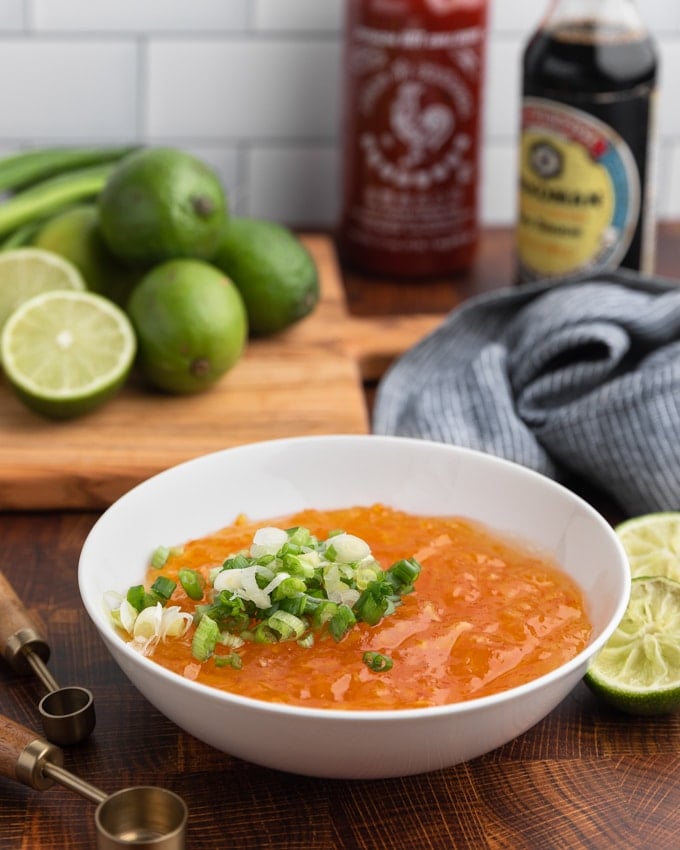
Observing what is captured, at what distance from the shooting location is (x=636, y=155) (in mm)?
1685

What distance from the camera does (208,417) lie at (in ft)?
5.01

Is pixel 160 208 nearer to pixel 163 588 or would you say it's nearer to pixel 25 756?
pixel 163 588

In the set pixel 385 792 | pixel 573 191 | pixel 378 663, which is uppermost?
pixel 573 191

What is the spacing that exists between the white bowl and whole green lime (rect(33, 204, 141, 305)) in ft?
1.71

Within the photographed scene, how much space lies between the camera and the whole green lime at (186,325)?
150cm

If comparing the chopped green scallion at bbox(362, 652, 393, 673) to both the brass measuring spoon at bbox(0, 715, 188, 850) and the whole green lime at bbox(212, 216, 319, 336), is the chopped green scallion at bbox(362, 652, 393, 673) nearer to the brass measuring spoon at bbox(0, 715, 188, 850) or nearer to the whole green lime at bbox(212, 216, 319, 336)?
the brass measuring spoon at bbox(0, 715, 188, 850)

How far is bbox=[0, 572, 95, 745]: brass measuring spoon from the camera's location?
0.99 meters

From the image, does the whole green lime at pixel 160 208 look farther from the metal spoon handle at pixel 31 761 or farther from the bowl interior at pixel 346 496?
the metal spoon handle at pixel 31 761

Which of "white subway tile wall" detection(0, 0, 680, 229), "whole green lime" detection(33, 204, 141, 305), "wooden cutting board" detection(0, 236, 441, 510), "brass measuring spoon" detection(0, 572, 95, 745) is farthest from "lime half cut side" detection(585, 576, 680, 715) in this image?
"white subway tile wall" detection(0, 0, 680, 229)

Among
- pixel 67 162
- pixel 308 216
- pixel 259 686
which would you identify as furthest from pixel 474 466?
pixel 308 216

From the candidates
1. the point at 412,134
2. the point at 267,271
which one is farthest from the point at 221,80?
the point at 267,271

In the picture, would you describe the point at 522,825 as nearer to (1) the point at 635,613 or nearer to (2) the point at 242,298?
(1) the point at 635,613

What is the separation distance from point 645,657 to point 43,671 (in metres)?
0.51

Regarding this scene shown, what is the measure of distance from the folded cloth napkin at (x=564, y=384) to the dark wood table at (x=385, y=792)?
0.37 metres
